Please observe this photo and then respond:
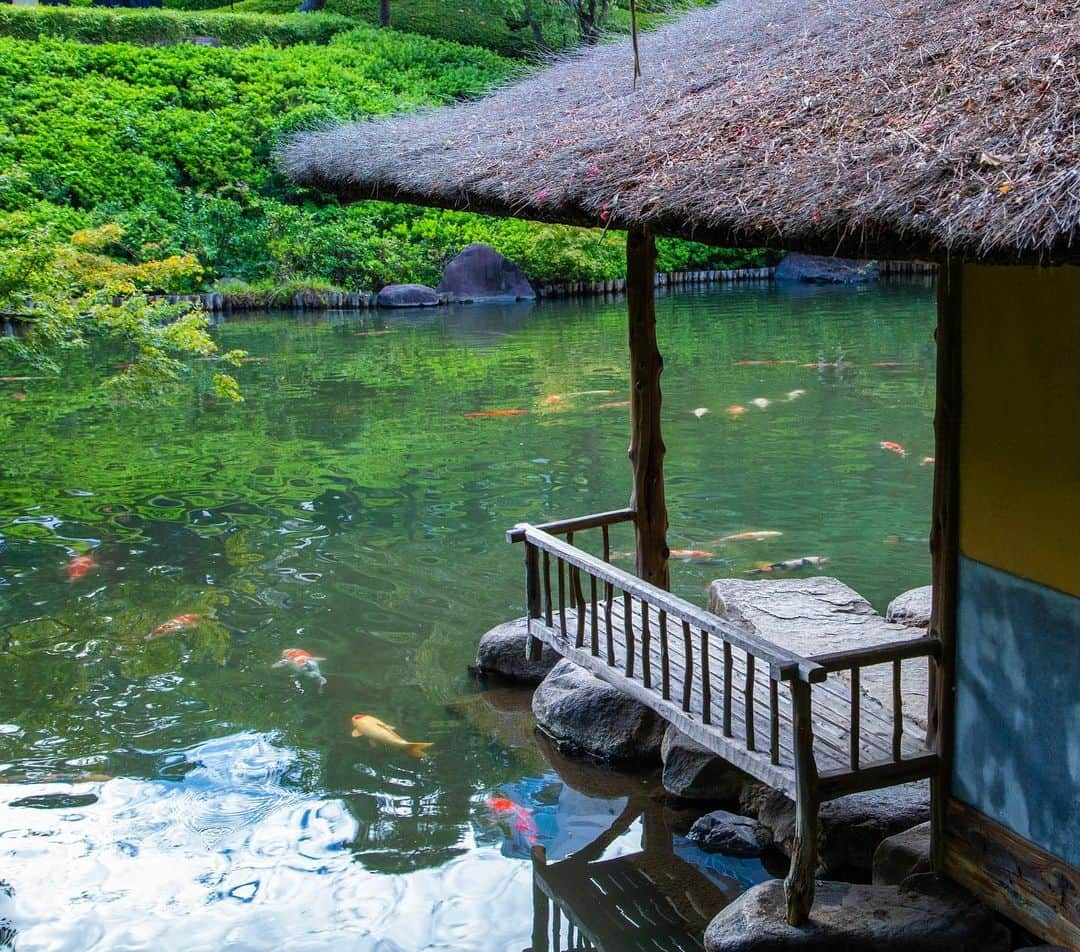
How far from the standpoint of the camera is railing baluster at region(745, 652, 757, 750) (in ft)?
18.1

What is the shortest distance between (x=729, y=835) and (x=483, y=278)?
2367 centimetres

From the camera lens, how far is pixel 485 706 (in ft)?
27.6

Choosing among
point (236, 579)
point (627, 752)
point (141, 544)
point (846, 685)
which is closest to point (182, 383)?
point (141, 544)

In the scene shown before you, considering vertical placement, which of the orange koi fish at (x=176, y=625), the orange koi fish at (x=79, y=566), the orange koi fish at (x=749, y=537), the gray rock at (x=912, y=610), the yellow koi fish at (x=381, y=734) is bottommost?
the yellow koi fish at (x=381, y=734)

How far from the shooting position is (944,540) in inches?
209

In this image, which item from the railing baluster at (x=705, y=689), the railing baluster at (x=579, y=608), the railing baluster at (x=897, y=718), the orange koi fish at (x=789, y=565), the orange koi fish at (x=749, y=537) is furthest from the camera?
the orange koi fish at (x=749, y=537)

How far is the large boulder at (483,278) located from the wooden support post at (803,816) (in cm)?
2443

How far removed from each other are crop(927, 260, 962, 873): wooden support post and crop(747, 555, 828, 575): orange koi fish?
5160 millimetres

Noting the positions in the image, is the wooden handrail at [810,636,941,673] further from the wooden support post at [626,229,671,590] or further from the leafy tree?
the leafy tree

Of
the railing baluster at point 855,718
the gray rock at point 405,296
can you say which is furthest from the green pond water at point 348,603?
the gray rock at point 405,296

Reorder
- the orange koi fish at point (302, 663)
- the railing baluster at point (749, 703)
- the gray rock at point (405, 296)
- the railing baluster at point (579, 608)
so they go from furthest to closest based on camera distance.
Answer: the gray rock at point (405, 296) → the orange koi fish at point (302, 663) → the railing baluster at point (579, 608) → the railing baluster at point (749, 703)

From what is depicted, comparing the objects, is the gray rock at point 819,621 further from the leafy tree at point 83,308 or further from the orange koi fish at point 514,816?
the leafy tree at point 83,308

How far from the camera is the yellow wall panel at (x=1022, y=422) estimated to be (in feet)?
15.4

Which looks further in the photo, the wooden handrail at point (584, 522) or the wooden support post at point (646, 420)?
the wooden handrail at point (584, 522)
